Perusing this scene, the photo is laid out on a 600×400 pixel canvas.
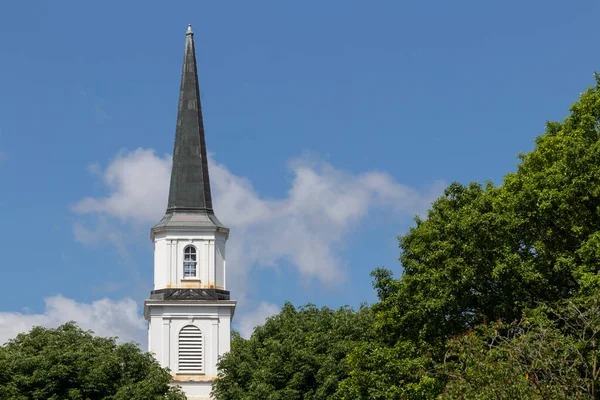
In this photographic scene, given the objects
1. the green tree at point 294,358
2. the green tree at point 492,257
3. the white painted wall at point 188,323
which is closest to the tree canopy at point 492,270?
the green tree at point 492,257

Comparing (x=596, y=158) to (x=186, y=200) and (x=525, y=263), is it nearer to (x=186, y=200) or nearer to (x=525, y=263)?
(x=525, y=263)

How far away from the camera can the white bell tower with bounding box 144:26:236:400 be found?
6794 centimetres

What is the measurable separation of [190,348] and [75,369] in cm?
1463

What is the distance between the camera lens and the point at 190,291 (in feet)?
225

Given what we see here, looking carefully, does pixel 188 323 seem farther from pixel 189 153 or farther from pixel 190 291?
pixel 189 153

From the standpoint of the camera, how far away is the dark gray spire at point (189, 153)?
70.6m

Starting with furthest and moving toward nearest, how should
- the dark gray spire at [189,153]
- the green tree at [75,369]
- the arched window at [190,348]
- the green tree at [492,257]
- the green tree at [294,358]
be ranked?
the dark gray spire at [189,153] → the arched window at [190,348] → the green tree at [294,358] → the green tree at [75,369] → the green tree at [492,257]

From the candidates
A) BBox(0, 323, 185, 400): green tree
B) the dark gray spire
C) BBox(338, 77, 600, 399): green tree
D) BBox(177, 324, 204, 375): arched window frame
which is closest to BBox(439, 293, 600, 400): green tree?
BBox(338, 77, 600, 399): green tree

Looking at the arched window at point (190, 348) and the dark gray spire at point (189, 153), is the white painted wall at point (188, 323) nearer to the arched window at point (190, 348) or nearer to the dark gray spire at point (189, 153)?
the arched window at point (190, 348)

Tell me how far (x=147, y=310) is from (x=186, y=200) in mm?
6279

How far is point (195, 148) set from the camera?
71500 mm

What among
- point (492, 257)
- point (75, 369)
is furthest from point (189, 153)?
point (492, 257)

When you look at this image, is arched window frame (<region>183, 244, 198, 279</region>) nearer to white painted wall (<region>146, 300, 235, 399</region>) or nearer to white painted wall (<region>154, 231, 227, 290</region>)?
white painted wall (<region>154, 231, 227, 290</region>)

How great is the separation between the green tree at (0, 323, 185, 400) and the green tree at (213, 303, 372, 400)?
3.28m
